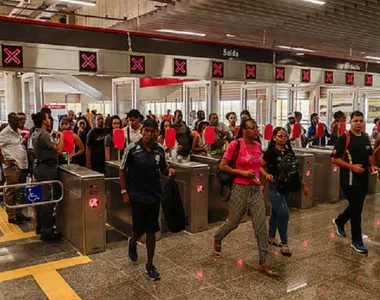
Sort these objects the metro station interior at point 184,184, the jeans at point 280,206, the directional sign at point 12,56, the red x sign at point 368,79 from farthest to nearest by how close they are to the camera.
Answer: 1. the red x sign at point 368,79
2. the directional sign at point 12,56
3. the jeans at point 280,206
4. the metro station interior at point 184,184

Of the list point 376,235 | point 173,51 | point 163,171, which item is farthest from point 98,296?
point 173,51

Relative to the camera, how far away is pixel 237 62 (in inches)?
277

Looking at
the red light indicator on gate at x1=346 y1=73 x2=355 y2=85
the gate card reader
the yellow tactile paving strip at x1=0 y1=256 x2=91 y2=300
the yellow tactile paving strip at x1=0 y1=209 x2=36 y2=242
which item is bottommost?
the yellow tactile paving strip at x1=0 y1=209 x2=36 y2=242

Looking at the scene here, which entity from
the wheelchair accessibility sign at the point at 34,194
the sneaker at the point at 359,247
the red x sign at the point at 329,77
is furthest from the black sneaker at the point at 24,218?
the red x sign at the point at 329,77

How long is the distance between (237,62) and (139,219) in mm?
4173

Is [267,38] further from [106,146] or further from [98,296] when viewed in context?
[98,296]

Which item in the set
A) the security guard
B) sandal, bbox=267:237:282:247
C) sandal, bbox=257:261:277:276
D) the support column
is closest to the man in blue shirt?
sandal, bbox=257:261:277:276

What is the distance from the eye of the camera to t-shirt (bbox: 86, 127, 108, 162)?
19.0ft

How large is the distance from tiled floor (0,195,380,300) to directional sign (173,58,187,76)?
8.30 feet

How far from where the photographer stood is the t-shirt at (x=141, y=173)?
3594 mm

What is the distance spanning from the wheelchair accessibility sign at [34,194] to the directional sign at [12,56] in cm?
149

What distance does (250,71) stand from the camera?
23.8 ft

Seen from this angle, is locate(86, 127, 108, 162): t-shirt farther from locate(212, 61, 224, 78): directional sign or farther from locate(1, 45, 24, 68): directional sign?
locate(212, 61, 224, 78): directional sign

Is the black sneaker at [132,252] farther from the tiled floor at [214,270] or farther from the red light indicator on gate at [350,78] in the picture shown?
the red light indicator on gate at [350,78]
